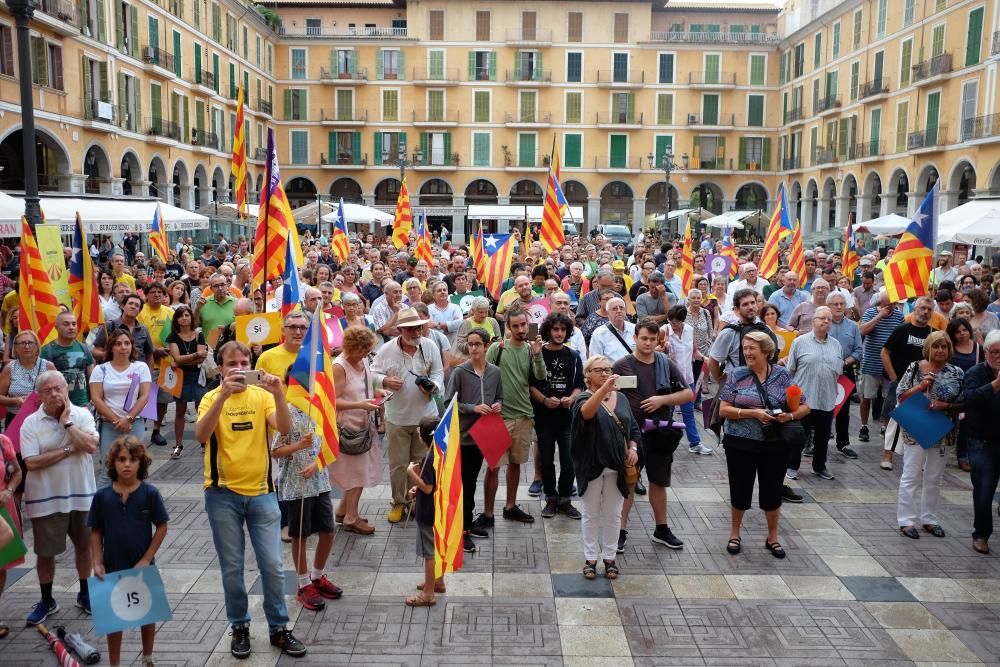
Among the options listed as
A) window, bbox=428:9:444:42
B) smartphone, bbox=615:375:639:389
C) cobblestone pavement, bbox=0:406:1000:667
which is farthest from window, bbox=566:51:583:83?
smartphone, bbox=615:375:639:389

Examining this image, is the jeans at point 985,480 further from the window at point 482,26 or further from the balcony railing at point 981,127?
the window at point 482,26

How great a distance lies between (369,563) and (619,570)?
71.1 inches

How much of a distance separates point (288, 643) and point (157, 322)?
5.27m

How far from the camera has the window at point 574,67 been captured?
46.5m

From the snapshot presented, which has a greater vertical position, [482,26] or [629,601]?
[482,26]

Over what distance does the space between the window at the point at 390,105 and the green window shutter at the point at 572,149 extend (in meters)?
9.49

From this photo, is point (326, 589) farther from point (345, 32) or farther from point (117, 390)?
point (345, 32)

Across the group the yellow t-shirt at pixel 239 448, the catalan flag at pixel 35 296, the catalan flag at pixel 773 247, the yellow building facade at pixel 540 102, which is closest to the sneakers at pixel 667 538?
the yellow t-shirt at pixel 239 448

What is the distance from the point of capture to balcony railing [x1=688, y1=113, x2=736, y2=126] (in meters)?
46.8

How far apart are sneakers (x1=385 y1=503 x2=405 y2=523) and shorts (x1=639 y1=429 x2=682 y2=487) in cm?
206

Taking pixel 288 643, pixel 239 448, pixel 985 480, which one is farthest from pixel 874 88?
pixel 288 643

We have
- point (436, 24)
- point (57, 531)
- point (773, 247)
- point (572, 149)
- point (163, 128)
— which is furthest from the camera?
point (572, 149)

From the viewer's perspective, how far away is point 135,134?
30.5m

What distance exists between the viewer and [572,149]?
47.2 m
